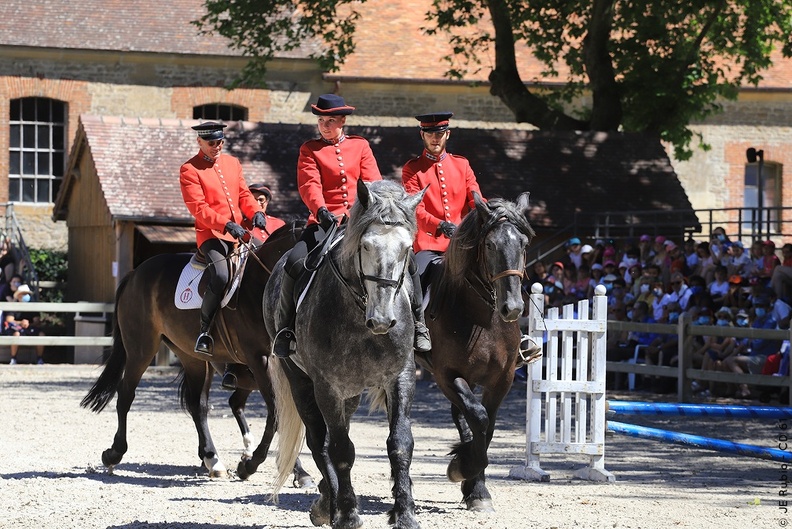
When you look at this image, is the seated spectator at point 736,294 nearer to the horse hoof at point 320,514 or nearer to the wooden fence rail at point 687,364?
the wooden fence rail at point 687,364

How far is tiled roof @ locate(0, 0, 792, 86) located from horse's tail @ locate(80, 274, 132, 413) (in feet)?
71.7

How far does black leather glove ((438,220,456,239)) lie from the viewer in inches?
364

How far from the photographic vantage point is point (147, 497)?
29.9 feet

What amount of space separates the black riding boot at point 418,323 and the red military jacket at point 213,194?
293 cm

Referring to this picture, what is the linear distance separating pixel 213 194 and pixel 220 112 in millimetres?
25373

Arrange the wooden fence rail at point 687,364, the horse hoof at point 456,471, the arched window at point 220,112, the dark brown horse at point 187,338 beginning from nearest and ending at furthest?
the horse hoof at point 456,471, the dark brown horse at point 187,338, the wooden fence rail at point 687,364, the arched window at point 220,112

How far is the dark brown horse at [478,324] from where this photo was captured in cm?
843

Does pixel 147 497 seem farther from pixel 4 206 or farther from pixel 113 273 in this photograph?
pixel 4 206

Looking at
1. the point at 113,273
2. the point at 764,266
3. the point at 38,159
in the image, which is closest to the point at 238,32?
the point at 113,273

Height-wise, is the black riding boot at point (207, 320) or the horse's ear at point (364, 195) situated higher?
the horse's ear at point (364, 195)

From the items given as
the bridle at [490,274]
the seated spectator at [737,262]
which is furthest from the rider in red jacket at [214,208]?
the seated spectator at [737,262]

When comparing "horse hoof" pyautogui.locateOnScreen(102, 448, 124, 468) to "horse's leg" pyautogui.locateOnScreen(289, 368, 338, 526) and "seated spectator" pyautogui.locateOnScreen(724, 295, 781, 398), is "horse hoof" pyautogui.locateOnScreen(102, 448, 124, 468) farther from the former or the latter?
"seated spectator" pyautogui.locateOnScreen(724, 295, 781, 398)

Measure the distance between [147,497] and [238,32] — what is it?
19702mm

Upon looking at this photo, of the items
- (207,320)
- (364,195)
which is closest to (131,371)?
(207,320)
